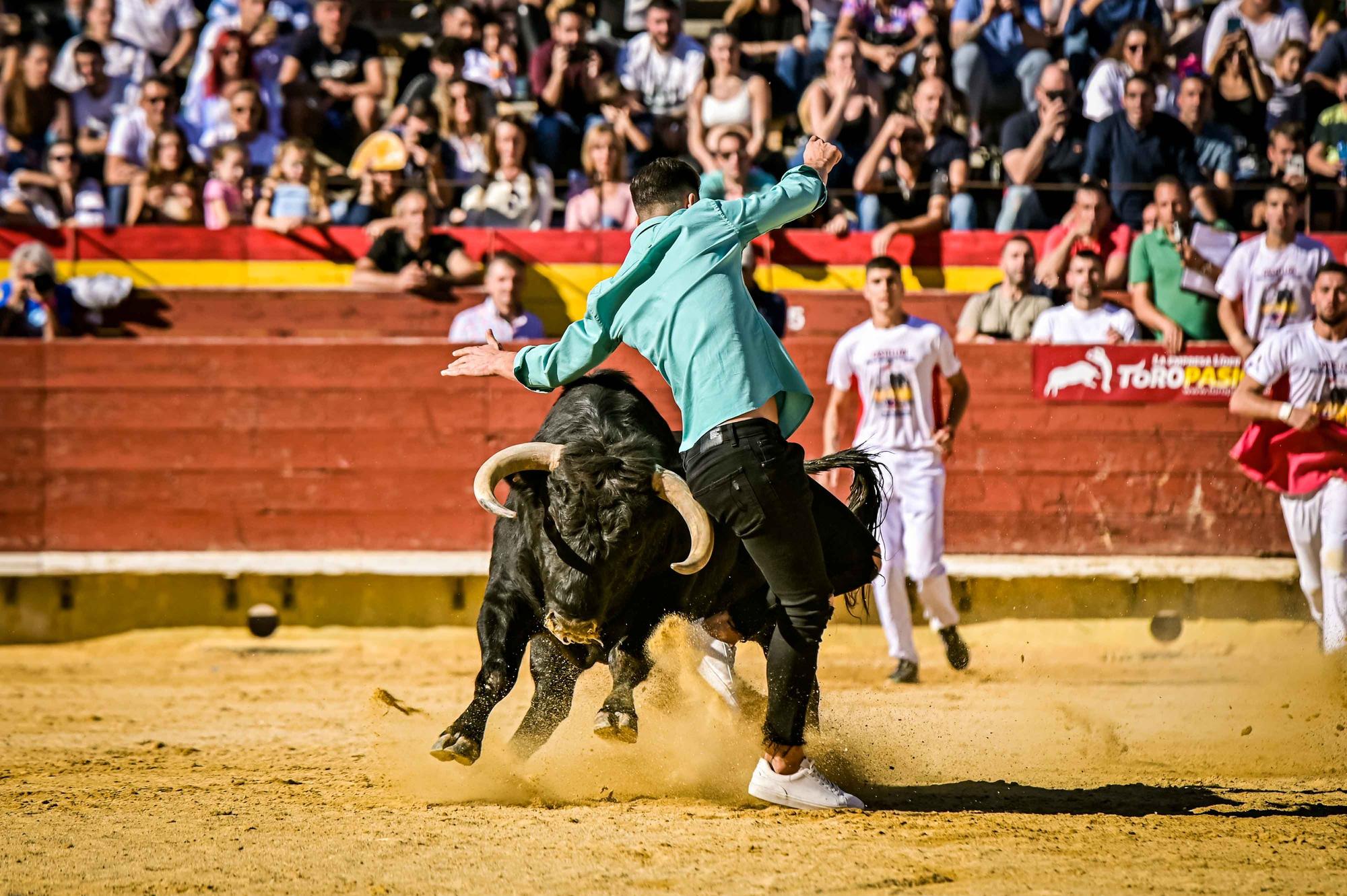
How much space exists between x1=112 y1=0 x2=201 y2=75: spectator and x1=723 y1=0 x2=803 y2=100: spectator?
3.65 metres

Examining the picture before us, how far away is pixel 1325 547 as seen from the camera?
6.03 m

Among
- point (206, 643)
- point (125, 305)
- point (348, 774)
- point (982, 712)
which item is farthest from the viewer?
point (125, 305)

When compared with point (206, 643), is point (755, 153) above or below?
above

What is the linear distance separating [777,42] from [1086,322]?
2.91m

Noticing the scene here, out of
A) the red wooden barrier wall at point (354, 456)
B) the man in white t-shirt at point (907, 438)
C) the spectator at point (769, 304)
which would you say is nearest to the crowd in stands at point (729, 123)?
the red wooden barrier wall at point (354, 456)

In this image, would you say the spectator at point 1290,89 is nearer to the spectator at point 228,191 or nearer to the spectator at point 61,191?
the spectator at point 228,191

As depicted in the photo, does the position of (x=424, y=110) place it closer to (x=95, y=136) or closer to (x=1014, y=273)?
(x=95, y=136)

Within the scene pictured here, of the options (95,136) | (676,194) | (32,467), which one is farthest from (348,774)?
(95,136)

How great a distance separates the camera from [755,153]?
8.39 metres

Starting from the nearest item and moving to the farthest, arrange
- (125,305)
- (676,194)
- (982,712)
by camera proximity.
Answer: (676,194) < (982,712) < (125,305)

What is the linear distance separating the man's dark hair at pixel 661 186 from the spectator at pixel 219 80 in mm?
6307

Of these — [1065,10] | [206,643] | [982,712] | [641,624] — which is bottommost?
[206,643]

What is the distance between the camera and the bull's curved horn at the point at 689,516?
349 centimetres

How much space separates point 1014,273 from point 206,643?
466cm
